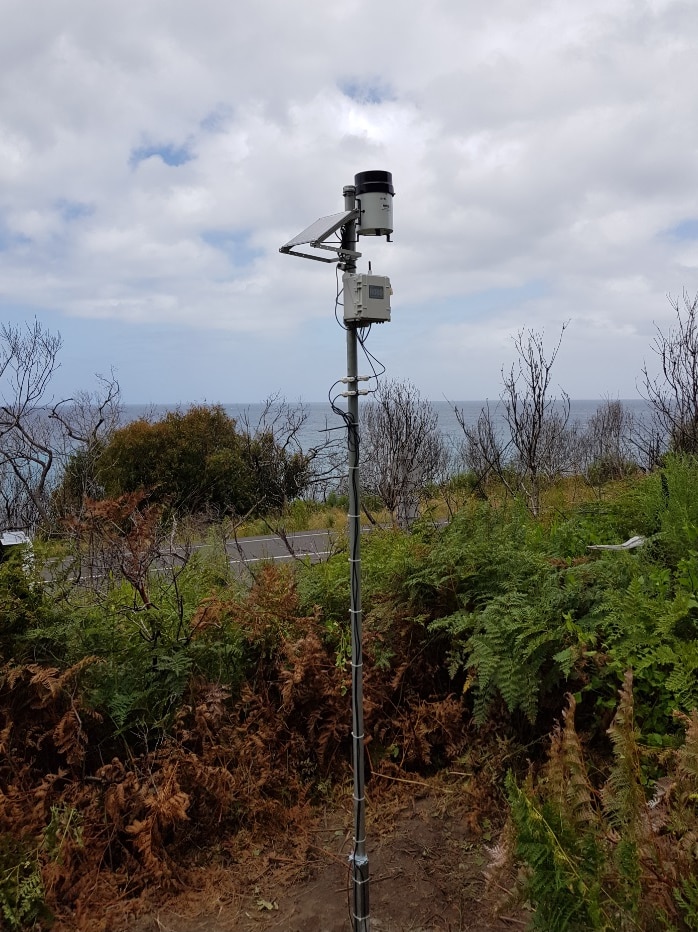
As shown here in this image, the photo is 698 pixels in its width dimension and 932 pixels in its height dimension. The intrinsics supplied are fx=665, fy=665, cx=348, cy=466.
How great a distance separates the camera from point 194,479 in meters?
16.5

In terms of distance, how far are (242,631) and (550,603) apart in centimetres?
170

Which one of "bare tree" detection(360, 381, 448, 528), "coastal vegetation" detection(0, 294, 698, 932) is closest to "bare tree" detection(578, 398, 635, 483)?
"bare tree" detection(360, 381, 448, 528)

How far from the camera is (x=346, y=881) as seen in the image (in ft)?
9.67

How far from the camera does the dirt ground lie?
2715 millimetres

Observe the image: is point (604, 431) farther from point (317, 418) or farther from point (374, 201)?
point (374, 201)

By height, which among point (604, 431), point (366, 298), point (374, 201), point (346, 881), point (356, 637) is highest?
point (374, 201)

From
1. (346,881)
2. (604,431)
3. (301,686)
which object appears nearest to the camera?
(346,881)

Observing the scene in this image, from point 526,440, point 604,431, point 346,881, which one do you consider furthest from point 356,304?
point 604,431

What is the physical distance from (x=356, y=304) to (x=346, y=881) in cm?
248

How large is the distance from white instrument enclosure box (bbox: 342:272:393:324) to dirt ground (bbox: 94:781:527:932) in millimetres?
2259

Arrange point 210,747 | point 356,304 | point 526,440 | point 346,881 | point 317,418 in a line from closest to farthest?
point 356,304
point 346,881
point 210,747
point 526,440
point 317,418

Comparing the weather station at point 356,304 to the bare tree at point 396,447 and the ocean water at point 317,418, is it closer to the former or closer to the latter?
the ocean water at point 317,418

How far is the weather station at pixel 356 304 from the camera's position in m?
2.36

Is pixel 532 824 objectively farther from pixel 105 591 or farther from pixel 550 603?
pixel 105 591
